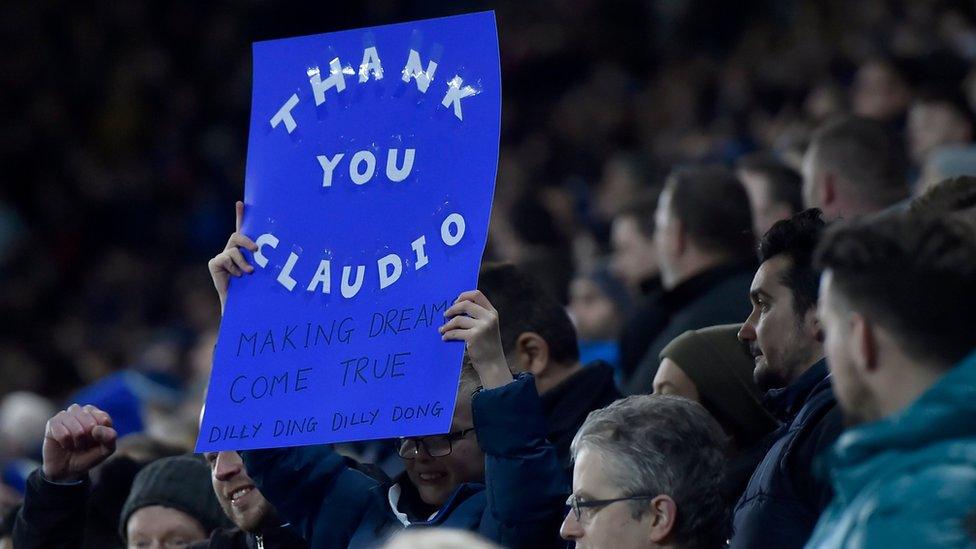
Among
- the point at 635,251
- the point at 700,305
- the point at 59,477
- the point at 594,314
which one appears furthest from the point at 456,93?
the point at 594,314

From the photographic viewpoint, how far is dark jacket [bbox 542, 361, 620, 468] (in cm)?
359

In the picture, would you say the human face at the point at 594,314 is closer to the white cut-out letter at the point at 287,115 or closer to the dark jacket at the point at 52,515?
the dark jacket at the point at 52,515

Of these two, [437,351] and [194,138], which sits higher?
[194,138]

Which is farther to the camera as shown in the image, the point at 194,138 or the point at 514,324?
the point at 194,138

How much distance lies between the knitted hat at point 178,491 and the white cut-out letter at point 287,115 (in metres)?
0.90

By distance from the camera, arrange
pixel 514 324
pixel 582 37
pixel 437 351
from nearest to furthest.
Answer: pixel 437 351
pixel 514 324
pixel 582 37

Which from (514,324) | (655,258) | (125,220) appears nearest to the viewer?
(514,324)

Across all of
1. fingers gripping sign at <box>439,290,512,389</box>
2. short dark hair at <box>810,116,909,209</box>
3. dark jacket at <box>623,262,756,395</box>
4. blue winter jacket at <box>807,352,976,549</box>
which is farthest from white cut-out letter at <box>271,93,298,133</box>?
short dark hair at <box>810,116,909,209</box>

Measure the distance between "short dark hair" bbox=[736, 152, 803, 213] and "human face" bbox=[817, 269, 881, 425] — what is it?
9.96 ft

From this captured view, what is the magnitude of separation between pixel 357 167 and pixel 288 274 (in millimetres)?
252

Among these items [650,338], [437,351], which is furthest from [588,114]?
[437,351]

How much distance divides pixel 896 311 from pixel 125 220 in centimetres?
1031

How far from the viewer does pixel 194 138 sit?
1228 cm

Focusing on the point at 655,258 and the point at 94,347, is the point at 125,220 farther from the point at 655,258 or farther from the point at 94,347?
the point at 655,258
